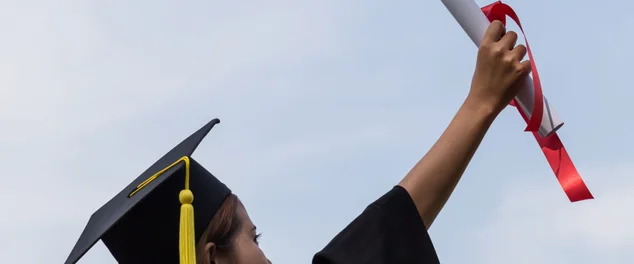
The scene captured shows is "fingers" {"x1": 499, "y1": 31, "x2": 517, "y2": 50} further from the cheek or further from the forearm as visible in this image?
the cheek

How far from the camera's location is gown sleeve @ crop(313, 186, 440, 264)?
81.5 inches

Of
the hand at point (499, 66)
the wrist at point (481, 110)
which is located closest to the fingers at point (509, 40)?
the hand at point (499, 66)

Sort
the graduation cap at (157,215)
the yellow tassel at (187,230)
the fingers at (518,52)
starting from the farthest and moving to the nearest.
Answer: the graduation cap at (157,215)
the yellow tassel at (187,230)
the fingers at (518,52)

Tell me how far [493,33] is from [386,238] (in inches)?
21.1

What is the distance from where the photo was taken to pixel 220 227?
230cm

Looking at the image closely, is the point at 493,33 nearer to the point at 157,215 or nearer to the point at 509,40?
the point at 509,40

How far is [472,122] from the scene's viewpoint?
2.11 metres

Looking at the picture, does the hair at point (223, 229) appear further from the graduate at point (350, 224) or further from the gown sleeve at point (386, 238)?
the gown sleeve at point (386, 238)

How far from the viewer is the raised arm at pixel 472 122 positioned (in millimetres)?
2043

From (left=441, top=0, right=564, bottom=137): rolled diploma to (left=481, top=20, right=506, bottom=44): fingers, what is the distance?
1.5 inches

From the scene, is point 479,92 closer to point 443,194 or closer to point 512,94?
point 512,94

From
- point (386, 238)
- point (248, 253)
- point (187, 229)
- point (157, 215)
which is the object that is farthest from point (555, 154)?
point (157, 215)

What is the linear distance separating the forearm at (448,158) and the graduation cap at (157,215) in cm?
55

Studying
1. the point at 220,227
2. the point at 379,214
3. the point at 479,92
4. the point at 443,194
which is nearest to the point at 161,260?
the point at 220,227
